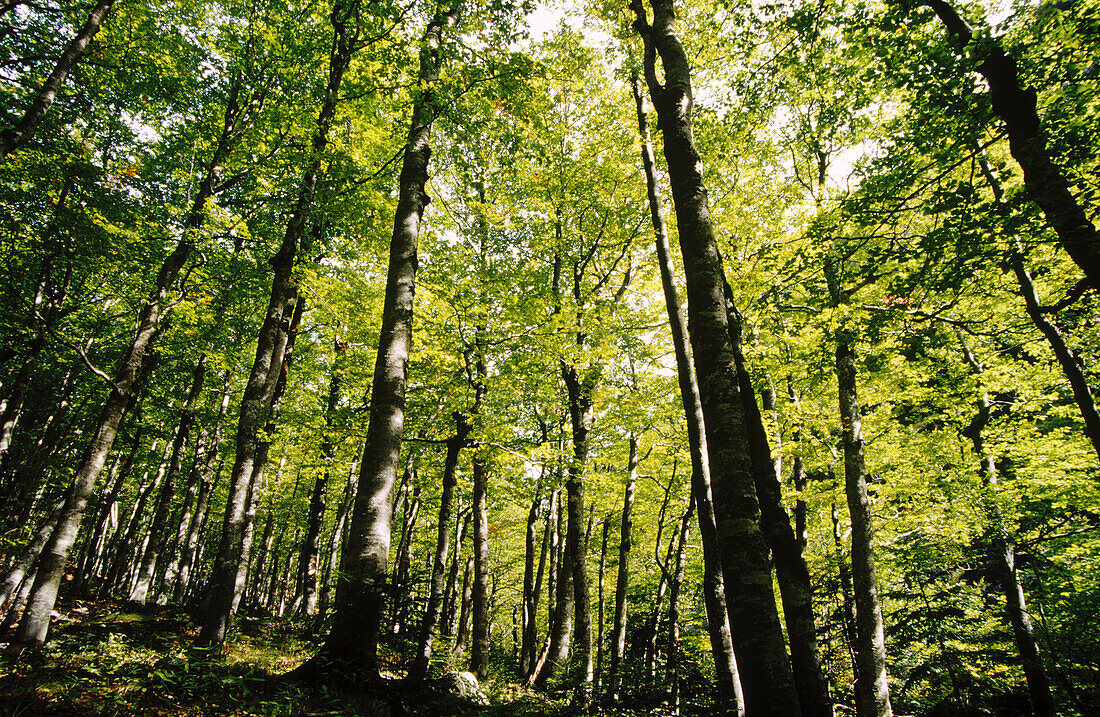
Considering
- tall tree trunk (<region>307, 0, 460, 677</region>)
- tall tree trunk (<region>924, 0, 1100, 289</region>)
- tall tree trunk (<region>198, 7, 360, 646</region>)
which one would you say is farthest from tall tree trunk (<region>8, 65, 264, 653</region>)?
tall tree trunk (<region>924, 0, 1100, 289</region>)

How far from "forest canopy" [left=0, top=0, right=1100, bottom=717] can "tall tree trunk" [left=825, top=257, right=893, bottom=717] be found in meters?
0.12

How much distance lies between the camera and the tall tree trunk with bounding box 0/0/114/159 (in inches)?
294

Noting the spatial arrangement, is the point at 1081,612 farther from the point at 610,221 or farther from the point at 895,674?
the point at 610,221

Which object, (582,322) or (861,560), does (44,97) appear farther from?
(861,560)

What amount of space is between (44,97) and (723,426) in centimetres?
1242

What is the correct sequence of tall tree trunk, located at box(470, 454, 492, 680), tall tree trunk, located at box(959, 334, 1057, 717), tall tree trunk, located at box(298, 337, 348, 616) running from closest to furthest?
1. tall tree trunk, located at box(959, 334, 1057, 717)
2. tall tree trunk, located at box(470, 454, 492, 680)
3. tall tree trunk, located at box(298, 337, 348, 616)

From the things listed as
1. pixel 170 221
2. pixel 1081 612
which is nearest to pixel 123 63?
pixel 170 221

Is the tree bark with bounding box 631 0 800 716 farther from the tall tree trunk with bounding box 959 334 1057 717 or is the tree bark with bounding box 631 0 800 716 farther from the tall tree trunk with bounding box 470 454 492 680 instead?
the tall tree trunk with bounding box 959 334 1057 717

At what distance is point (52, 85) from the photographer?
8062 millimetres

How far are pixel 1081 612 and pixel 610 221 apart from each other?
18.1 m

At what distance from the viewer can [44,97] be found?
Result: 792 centimetres

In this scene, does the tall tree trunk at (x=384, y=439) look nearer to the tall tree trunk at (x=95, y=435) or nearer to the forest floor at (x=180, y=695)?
the forest floor at (x=180, y=695)

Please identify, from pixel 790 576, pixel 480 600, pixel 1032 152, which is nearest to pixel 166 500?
pixel 480 600

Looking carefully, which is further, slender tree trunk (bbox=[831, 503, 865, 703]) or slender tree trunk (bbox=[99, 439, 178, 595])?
slender tree trunk (bbox=[99, 439, 178, 595])
